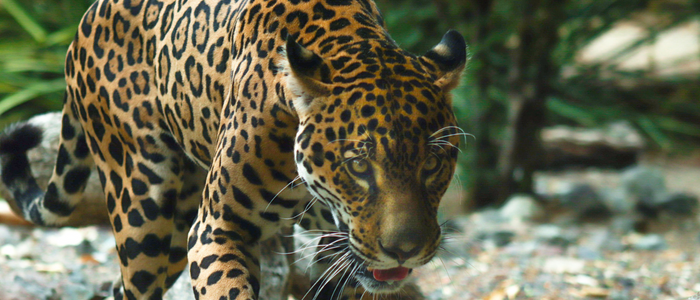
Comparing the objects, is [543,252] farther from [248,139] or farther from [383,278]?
[248,139]

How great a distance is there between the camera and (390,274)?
3102 millimetres

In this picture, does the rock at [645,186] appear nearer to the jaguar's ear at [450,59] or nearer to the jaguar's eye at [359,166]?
the jaguar's ear at [450,59]

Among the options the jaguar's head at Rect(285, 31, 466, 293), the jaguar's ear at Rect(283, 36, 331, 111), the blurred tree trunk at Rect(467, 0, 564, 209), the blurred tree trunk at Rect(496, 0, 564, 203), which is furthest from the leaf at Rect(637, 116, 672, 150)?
the jaguar's ear at Rect(283, 36, 331, 111)

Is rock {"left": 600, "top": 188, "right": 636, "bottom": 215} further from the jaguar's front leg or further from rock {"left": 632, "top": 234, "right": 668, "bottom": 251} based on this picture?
the jaguar's front leg

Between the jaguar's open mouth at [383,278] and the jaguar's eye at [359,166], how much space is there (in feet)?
1.35

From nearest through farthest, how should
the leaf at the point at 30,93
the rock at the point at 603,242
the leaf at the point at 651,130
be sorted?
the rock at the point at 603,242 < the leaf at the point at 30,93 < the leaf at the point at 651,130

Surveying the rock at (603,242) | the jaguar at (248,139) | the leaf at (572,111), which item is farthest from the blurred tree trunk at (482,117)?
the jaguar at (248,139)

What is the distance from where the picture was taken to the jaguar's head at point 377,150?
9.50 ft

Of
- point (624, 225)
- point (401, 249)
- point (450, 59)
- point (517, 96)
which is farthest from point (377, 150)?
point (517, 96)

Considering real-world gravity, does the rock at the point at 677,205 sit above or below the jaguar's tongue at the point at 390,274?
below

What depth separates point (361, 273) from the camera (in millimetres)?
3188

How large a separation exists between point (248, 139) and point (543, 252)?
17.4 feet

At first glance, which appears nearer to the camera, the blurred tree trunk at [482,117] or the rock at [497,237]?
the rock at [497,237]

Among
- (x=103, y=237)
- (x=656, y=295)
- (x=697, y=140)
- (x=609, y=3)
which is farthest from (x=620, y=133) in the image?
(x=103, y=237)
